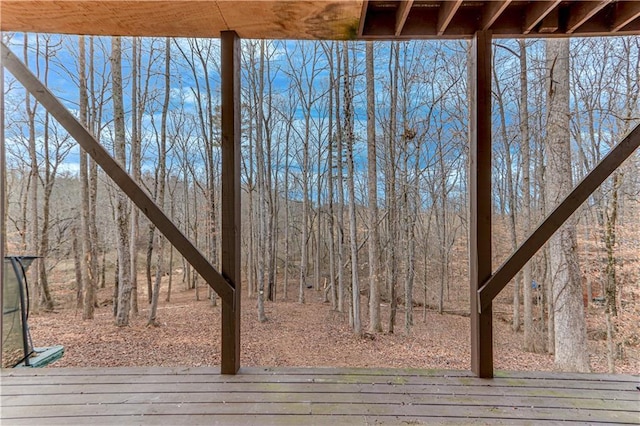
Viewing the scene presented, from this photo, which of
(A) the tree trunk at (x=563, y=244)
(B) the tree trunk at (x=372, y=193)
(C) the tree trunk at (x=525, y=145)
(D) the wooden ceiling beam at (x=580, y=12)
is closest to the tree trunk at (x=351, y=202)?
(B) the tree trunk at (x=372, y=193)

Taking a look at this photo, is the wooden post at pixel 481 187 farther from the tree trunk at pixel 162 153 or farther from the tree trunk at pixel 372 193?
the tree trunk at pixel 162 153

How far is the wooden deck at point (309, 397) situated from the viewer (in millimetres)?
1340

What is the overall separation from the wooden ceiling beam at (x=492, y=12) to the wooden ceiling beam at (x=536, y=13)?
24 cm

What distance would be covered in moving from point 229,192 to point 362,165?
5302mm

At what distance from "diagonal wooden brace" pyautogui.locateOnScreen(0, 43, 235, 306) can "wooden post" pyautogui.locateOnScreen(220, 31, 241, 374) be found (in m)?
0.11

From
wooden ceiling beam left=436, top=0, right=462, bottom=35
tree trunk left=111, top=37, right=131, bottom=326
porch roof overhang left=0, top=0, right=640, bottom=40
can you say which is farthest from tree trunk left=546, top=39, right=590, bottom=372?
tree trunk left=111, top=37, right=131, bottom=326

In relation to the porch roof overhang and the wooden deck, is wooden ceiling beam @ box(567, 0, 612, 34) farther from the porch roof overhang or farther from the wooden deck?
the wooden deck

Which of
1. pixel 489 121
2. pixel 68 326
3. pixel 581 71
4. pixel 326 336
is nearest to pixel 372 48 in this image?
pixel 581 71

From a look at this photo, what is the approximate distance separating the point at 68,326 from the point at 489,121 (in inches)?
273

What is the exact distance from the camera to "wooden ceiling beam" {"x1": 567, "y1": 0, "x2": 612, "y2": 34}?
1.58 metres

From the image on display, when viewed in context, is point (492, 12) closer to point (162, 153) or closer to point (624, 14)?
point (624, 14)

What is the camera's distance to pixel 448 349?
4961mm

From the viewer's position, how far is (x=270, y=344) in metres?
4.92

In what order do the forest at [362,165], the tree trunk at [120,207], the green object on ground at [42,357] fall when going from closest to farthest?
1. the green object on ground at [42,357]
2. the forest at [362,165]
3. the tree trunk at [120,207]
